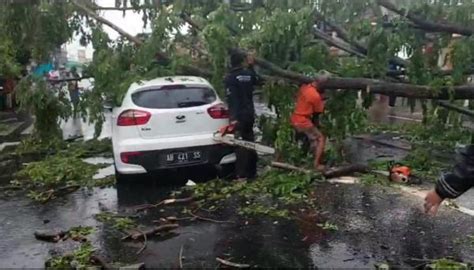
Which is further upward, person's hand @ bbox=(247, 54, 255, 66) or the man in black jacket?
person's hand @ bbox=(247, 54, 255, 66)

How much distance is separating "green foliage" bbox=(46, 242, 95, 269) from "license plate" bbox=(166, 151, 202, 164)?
2.87 meters

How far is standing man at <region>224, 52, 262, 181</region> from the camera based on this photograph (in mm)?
8688

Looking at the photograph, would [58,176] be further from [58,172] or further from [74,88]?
[74,88]

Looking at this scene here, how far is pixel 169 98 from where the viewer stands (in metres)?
8.68

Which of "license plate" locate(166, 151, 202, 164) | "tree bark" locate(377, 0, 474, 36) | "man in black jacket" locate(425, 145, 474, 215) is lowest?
"license plate" locate(166, 151, 202, 164)

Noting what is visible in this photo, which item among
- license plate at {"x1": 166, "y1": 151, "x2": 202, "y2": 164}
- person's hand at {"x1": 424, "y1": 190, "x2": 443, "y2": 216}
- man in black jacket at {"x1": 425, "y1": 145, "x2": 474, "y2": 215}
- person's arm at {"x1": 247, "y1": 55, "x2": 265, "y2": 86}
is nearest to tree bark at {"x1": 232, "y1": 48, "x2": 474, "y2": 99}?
person's arm at {"x1": 247, "y1": 55, "x2": 265, "y2": 86}

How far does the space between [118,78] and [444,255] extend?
6603 mm

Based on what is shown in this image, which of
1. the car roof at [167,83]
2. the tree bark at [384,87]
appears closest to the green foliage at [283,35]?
the tree bark at [384,87]

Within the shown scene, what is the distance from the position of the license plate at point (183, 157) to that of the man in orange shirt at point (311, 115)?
148cm

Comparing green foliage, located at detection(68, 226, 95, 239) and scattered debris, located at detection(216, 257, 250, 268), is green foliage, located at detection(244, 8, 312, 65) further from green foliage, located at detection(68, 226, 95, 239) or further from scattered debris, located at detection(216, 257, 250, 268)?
scattered debris, located at detection(216, 257, 250, 268)

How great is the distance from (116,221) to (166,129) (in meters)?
2.02

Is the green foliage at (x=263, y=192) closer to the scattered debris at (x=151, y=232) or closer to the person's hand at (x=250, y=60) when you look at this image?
the scattered debris at (x=151, y=232)

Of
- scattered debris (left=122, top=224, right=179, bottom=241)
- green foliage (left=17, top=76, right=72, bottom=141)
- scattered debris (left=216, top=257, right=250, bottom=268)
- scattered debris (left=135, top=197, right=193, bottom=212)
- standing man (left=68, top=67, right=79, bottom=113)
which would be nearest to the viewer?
scattered debris (left=216, top=257, right=250, bottom=268)

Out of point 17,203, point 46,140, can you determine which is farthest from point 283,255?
point 46,140
